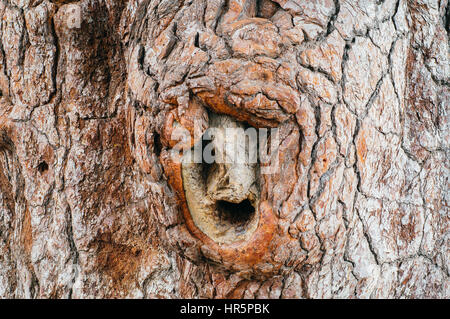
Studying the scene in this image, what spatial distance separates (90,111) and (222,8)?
1.38 feet

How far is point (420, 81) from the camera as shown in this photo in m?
1.05

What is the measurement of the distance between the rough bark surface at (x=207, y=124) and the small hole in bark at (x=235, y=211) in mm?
54

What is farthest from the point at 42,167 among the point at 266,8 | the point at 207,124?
the point at 266,8

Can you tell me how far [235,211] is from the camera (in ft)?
2.93

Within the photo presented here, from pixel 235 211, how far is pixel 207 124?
0.19m

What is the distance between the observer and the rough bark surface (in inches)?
32.0

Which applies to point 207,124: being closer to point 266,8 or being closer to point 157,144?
point 157,144

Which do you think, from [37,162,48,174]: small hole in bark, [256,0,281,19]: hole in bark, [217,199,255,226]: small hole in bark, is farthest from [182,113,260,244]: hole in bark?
[37,162,48,174]: small hole in bark

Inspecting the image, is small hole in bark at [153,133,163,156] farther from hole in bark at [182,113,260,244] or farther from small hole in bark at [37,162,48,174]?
small hole in bark at [37,162,48,174]

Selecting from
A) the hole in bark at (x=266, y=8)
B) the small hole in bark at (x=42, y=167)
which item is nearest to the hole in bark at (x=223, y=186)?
the hole in bark at (x=266, y=8)

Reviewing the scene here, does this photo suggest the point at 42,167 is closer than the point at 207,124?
No

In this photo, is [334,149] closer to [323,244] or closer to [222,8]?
[323,244]

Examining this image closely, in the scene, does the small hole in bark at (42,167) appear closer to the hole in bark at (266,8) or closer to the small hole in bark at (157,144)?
the small hole in bark at (157,144)

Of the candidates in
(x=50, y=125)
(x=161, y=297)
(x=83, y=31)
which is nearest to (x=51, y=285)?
(x=161, y=297)
